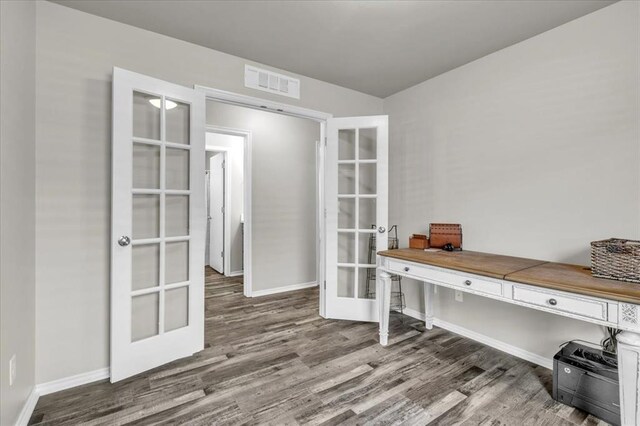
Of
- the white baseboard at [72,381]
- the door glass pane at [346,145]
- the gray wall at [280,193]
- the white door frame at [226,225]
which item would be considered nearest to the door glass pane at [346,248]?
the door glass pane at [346,145]

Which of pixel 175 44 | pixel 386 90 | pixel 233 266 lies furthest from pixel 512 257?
pixel 233 266

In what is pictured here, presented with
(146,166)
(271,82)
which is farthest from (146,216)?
(271,82)

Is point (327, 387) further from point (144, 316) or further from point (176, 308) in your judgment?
point (144, 316)

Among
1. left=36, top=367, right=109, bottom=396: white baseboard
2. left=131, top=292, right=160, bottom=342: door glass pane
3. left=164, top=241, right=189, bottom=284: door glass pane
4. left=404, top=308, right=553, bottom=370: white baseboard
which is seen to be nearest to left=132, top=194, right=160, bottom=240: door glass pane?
left=164, top=241, right=189, bottom=284: door glass pane

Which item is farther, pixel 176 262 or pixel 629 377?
pixel 176 262

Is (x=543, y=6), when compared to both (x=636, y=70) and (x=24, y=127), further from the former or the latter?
(x=24, y=127)

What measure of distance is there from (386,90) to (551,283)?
2.52 m

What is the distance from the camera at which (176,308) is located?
93.5 inches

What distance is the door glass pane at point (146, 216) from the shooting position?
7.16ft

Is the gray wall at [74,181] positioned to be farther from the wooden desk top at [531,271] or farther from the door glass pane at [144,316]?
the wooden desk top at [531,271]

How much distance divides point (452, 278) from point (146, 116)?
2488 mm

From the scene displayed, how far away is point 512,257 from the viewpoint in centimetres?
239

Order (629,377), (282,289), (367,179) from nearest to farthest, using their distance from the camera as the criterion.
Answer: (629,377)
(367,179)
(282,289)

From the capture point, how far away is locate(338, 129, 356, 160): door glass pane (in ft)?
10.5
